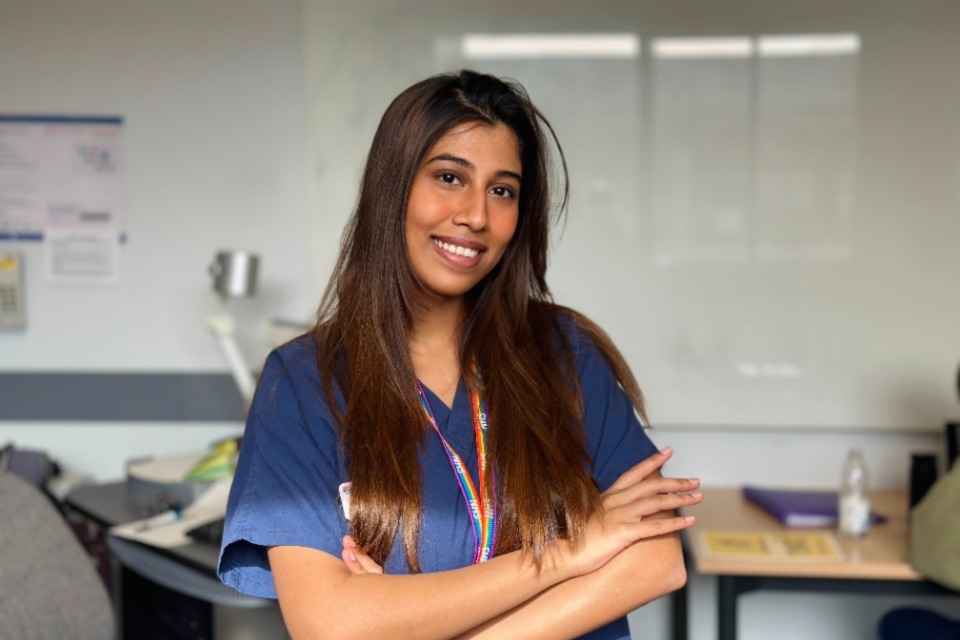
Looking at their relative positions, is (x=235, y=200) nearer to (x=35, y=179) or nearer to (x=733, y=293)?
(x=35, y=179)

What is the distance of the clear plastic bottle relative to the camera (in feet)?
8.02

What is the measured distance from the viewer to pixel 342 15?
113 inches

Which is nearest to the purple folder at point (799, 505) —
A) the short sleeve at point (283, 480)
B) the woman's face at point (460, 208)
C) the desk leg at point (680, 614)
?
the desk leg at point (680, 614)

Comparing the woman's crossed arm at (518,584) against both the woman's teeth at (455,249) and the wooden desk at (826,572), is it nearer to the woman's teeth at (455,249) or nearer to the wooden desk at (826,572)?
the woman's teeth at (455,249)

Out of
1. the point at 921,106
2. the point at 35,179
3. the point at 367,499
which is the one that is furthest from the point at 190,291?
the point at 921,106

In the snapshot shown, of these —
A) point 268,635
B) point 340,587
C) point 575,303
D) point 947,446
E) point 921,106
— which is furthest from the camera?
point 575,303

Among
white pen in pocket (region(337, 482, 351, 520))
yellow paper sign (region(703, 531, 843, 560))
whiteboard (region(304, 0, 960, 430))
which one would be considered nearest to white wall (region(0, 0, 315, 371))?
whiteboard (region(304, 0, 960, 430))

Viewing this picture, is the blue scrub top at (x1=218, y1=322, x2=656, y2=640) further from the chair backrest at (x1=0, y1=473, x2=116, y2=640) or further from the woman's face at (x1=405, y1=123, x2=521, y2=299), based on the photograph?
the chair backrest at (x1=0, y1=473, x2=116, y2=640)

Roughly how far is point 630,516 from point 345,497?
1.23ft

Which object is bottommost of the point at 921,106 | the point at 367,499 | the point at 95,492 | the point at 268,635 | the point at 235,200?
the point at 268,635

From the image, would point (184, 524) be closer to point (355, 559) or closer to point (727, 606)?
point (355, 559)

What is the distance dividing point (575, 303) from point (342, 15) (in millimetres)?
1113

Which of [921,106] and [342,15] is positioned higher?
[342,15]

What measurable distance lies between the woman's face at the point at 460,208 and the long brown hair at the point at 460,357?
2 centimetres
